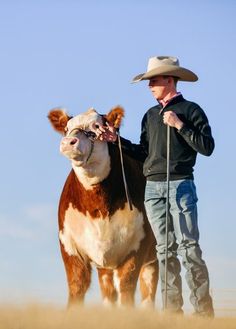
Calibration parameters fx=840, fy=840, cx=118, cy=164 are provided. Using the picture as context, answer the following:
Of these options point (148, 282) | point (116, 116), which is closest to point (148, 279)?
point (148, 282)

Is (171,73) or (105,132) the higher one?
(171,73)

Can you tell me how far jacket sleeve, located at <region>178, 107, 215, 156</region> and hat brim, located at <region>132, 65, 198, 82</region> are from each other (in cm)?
57

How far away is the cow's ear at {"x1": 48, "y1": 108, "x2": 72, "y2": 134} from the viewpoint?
10.6 meters

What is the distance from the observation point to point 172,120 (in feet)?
29.4

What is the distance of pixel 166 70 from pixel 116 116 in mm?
1341

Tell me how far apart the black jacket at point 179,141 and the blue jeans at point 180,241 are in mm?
136

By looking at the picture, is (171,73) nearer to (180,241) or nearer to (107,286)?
(180,241)

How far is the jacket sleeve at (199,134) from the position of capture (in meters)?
8.95

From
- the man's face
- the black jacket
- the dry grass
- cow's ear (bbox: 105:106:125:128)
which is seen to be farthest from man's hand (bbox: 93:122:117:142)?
the dry grass

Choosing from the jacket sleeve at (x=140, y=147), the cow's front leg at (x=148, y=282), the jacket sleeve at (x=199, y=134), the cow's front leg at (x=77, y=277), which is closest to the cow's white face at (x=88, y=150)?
the jacket sleeve at (x=140, y=147)

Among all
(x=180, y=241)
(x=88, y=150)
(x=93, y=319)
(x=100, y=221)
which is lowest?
(x=93, y=319)

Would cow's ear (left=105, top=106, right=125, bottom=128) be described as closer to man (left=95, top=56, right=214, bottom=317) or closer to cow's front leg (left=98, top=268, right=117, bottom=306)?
man (left=95, top=56, right=214, bottom=317)

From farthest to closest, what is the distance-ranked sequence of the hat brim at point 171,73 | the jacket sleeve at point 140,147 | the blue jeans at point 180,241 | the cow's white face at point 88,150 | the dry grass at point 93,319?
the cow's white face at point 88,150
the jacket sleeve at point 140,147
the hat brim at point 171,73
the blue jeans at point 180,241
the dry grass at point 93,319

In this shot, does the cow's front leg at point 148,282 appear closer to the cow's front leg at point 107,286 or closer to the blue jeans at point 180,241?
the cow's front leg at point 107,286
